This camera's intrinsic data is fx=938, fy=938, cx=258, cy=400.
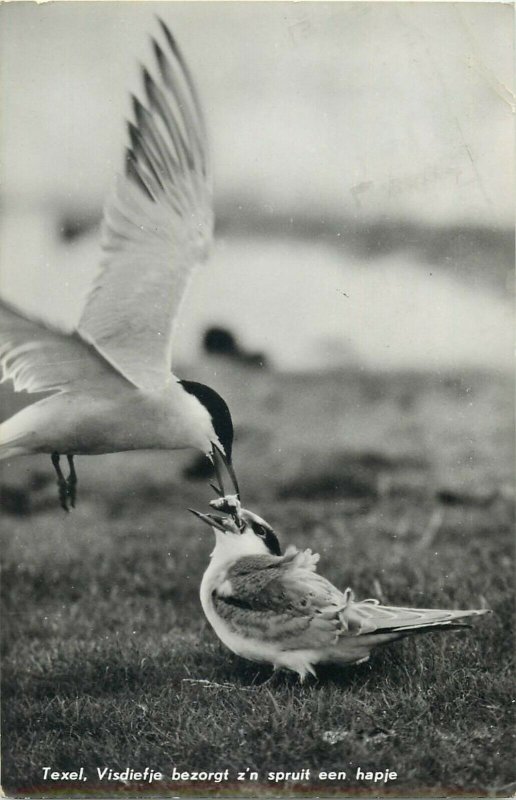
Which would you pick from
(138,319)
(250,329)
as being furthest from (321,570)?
(138,319)

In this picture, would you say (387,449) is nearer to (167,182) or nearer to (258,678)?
(258,678)

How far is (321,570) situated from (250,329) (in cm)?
106

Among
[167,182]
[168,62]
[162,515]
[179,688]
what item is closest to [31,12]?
[168,62]

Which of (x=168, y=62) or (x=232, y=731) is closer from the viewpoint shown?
(x=232, y=731)

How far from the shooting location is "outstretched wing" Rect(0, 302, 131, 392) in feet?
10.5

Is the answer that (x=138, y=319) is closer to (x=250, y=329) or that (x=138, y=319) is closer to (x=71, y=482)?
(x=250, y=329)

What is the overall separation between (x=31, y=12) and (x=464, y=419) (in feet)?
7.05

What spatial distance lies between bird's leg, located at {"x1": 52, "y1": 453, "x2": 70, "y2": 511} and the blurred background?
0.14 meters

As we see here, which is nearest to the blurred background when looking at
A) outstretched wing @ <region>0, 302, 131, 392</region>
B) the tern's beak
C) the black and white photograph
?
the black and white photograph

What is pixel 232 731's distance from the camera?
3031 millimetres

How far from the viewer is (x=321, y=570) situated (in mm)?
3809

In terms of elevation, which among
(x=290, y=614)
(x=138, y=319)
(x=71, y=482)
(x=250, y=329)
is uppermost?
(x=138, y=319)

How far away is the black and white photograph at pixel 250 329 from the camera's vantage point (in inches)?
121

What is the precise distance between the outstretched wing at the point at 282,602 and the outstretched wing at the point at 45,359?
2.64 feet
